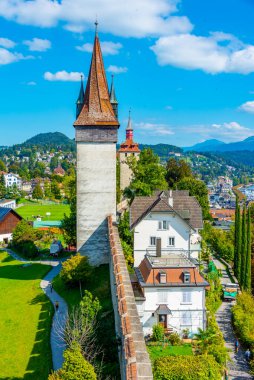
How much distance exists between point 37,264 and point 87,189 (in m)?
14.0

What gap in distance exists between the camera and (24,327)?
1016 inches

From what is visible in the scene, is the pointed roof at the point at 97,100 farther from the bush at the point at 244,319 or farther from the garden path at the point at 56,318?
the bush at the point at 244,319

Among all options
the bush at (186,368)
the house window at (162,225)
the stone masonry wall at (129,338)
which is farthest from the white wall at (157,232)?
the bush at (186,368)

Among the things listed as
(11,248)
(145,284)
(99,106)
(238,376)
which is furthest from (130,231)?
(11,248)

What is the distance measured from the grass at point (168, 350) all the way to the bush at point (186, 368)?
2.21 m

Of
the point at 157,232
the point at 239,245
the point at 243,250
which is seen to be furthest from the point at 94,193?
the point at 239,245

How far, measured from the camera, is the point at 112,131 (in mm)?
34531

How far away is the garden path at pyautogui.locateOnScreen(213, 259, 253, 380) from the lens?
70.0 ft

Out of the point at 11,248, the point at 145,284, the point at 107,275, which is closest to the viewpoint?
the point at 145,284

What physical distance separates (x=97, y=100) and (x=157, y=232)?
42.7 ft

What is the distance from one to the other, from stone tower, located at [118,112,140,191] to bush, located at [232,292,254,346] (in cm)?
4594

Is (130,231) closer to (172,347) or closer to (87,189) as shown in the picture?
(87,189)

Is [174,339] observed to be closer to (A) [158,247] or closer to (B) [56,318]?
(B) [56,318]

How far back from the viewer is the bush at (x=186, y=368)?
1803cm
